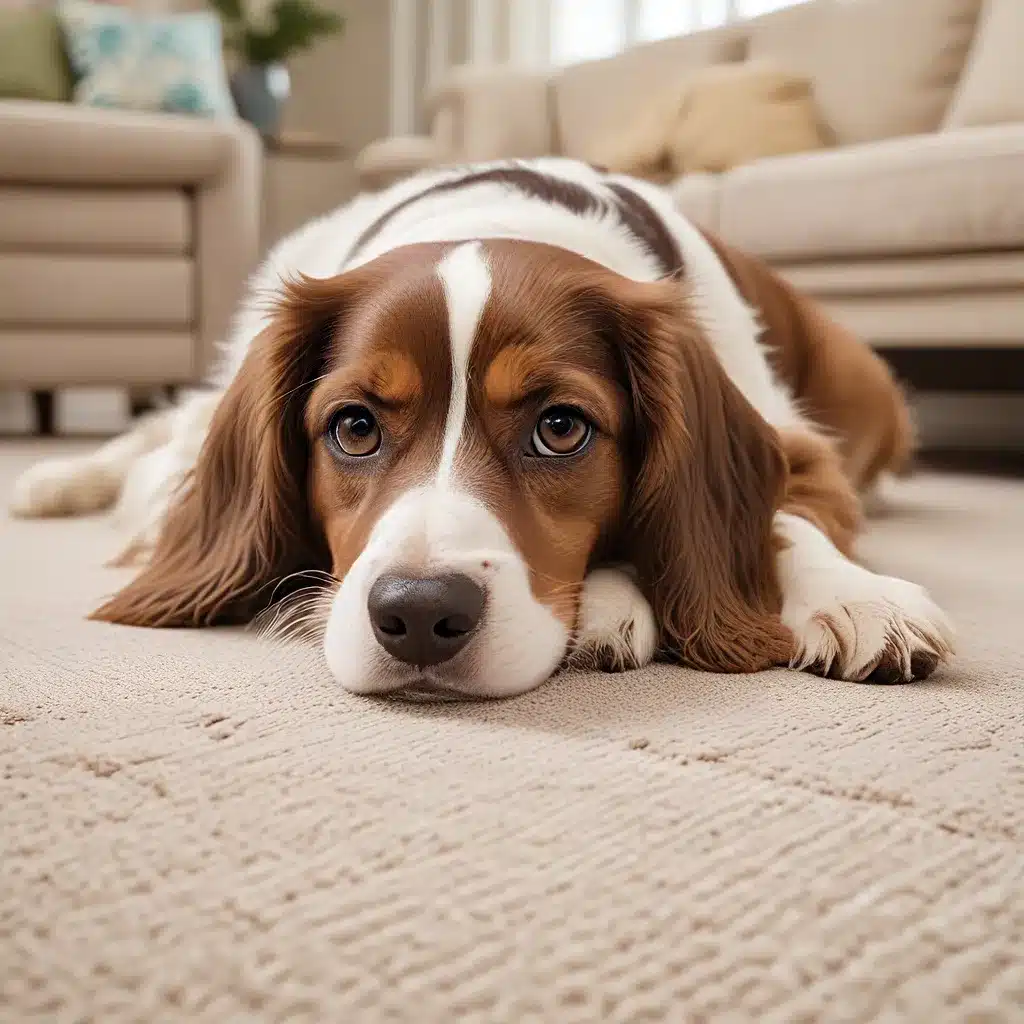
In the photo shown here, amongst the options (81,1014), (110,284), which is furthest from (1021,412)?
(81,1014)

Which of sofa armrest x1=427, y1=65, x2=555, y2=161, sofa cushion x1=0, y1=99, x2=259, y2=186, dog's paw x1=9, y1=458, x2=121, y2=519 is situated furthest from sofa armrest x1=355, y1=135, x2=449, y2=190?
dog's paw x1=9, y1=458, x2=121, y2=519

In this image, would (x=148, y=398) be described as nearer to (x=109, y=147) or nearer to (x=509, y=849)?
(x=109, y=147)

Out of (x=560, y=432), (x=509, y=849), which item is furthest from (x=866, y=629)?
(x=509, y=849)

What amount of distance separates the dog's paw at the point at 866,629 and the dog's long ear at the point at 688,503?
1.3 inches

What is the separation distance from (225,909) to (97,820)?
0.18 metres

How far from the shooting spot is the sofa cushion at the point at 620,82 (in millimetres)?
5527

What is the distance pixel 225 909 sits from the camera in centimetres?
73

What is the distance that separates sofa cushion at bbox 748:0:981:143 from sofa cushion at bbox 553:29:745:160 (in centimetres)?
45

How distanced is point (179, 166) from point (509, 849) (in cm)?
440

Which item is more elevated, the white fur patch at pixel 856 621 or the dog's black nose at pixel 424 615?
the dog's black nose at pixel 424 615

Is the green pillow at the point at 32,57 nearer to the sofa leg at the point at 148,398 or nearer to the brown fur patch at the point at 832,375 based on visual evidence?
the sofa leg at the point at 148,398

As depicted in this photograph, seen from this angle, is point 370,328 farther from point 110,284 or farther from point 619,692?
point 110,284

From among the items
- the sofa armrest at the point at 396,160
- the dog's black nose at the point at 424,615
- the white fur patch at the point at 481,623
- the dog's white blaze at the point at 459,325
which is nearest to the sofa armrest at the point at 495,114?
the sofa armrest at the point at 396,160

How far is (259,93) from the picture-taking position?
7188mm
